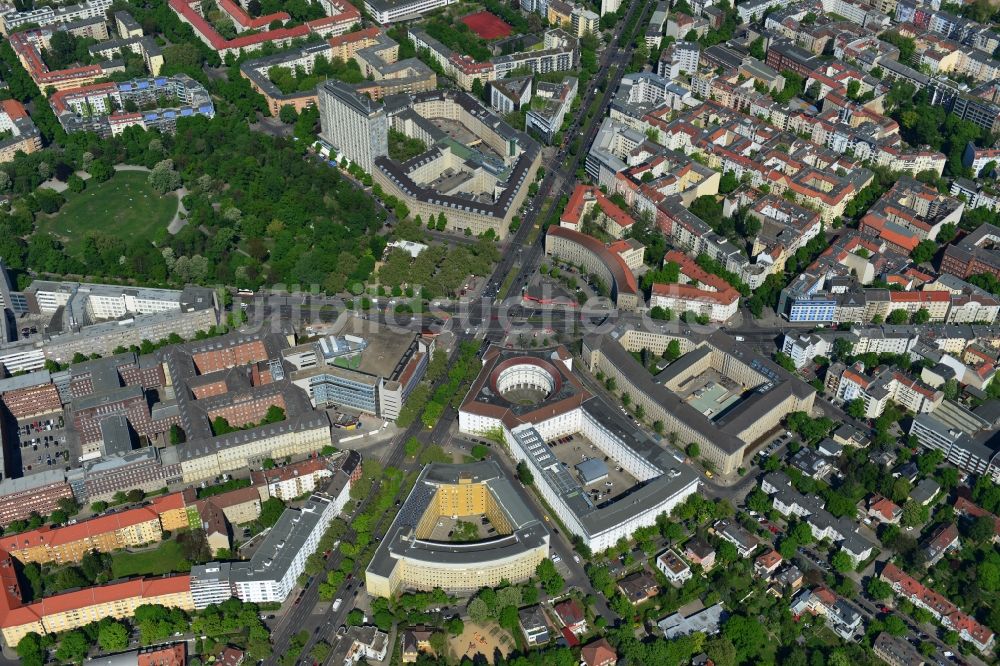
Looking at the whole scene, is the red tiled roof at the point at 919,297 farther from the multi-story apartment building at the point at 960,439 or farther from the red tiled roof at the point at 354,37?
the red tiled roof at the point at 354,37

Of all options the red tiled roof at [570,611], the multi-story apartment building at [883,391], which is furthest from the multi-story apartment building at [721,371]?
the red tiled roof at [570,611]

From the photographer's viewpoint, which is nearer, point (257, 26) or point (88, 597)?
point (88, 597)

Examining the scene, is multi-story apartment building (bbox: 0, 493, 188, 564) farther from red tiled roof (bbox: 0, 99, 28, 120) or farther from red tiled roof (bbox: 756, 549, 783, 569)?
red tiled roof (bbox: 0, 99, 28, 120)

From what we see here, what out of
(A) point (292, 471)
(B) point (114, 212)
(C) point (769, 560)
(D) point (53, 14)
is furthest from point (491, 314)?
(D) point (53, 14)

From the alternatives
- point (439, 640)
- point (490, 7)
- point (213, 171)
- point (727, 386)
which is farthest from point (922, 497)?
point (490, 7)

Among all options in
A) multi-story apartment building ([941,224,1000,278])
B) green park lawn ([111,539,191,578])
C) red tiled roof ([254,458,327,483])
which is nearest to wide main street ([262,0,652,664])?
red tiled roof ([254,458,327,483])

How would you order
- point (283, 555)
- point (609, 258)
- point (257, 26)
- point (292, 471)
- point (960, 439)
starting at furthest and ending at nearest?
point (257, 26), point (609, 258), point (960, 439), point (292, 471), point (283, 555)

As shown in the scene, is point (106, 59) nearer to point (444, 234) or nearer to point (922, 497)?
point (444, 234)

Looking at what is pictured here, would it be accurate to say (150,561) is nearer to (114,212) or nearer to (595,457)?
(595,457)
